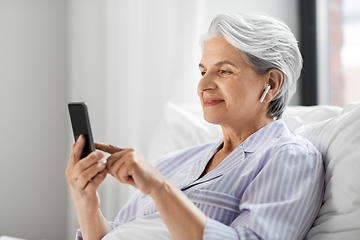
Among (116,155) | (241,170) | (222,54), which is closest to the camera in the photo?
(116,155)

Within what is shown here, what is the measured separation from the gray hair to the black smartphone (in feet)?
1.51

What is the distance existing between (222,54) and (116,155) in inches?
17.5

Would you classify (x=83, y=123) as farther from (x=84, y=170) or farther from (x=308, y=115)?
(x=308, y=115)

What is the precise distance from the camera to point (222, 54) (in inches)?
39.8

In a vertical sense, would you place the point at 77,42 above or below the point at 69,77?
above

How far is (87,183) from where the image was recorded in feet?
2.63

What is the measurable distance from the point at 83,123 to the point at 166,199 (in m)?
0.24

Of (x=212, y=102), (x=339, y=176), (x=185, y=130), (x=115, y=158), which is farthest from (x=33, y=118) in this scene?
(x=339, y=176)

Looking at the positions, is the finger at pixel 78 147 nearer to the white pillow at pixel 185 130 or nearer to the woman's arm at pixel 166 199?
the woman's arm at pixel 166 199

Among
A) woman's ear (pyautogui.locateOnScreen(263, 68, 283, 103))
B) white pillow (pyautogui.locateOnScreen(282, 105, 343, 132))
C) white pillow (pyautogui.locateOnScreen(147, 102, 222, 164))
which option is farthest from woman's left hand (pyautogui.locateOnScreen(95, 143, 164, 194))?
white pillow (pyautogui.locateOnScreen(147, 102, 222, 164))

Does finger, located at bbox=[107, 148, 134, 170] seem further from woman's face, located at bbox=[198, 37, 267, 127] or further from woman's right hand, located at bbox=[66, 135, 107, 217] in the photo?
woman's face, located at bbox=[198, 37, 267, 127]

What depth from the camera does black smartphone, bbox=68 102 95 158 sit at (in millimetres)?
748

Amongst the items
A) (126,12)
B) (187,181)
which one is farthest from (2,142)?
(187,181)

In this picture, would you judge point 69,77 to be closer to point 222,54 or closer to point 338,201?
point 222,54
